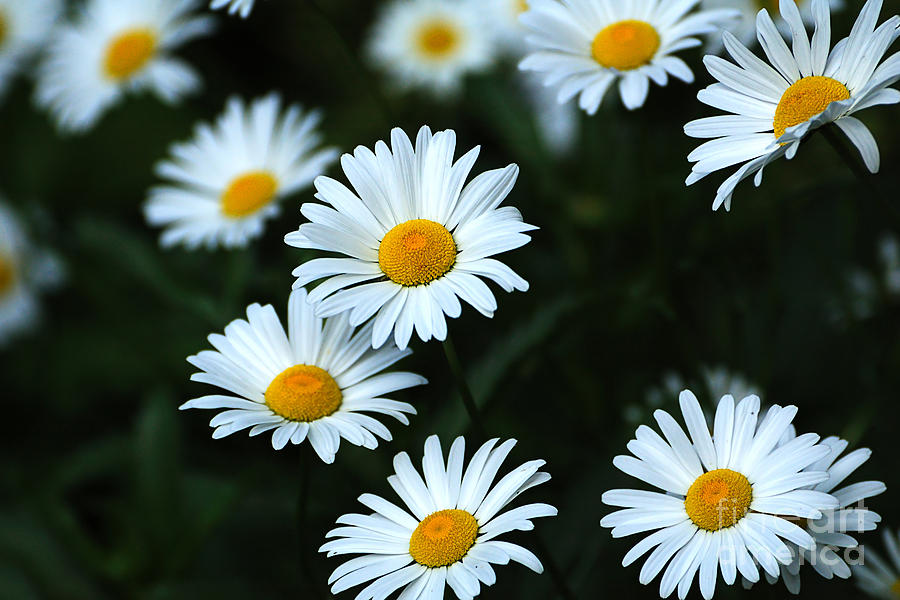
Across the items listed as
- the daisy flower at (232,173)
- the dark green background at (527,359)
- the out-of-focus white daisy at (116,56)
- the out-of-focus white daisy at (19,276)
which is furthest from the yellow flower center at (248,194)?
the out-of-focus white daisy at (19,276)

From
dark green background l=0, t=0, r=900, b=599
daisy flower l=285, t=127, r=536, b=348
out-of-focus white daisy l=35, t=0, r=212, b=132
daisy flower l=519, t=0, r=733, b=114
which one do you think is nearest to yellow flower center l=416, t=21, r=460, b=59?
dark green background l=0, t=0, r=900, b=599

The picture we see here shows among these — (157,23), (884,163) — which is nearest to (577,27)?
(884,163)

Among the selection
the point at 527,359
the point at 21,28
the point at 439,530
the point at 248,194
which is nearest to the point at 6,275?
the point at 21,28

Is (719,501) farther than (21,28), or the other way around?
(21,28)

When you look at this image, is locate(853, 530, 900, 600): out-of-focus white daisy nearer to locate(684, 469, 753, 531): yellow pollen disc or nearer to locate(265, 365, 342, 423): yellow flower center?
locate(684, 469, 753, 531): yellow pollen disc

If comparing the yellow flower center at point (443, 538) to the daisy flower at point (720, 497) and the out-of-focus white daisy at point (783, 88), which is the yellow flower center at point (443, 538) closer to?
the daisy flower at point (720, 497)

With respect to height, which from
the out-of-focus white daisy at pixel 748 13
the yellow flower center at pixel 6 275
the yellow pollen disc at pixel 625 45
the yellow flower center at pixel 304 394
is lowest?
the yellow flower center at pixel 304 394

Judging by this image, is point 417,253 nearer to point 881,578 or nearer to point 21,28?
point 881,578
